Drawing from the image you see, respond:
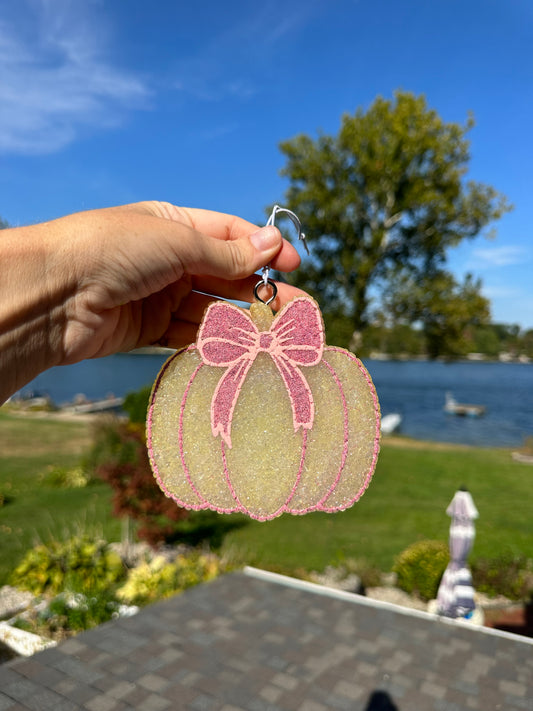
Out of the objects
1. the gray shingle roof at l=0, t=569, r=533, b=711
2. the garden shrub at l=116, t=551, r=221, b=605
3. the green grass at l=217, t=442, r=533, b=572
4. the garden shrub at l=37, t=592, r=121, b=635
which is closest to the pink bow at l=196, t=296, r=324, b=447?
the gray shingle roof at l=0, t=569, r=533, b=711

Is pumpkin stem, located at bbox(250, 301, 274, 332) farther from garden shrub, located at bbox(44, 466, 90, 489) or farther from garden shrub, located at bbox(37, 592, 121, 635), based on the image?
garden shrub, located at bbox(44, 466, 90, 489)

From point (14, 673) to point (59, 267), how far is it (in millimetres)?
5215

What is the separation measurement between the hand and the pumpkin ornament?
14.6 inches

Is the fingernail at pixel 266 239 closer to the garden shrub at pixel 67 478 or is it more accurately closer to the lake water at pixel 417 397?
the garden shrub at pixel 67 478

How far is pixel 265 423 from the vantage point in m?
2.28

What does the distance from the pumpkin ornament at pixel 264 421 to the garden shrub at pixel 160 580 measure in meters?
7.23

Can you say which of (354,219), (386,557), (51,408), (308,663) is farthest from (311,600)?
(51,408)

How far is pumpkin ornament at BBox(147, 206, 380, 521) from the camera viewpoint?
7.37 feet

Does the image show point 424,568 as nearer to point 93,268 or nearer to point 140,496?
point 140,496

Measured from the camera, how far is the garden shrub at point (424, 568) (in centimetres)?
1045

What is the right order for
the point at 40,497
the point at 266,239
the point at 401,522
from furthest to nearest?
the point at 40,497 → the point at 401,522 → the point at 266,239

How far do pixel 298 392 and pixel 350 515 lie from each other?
14654 millimetres

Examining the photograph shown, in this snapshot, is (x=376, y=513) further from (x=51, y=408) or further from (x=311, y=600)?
(x=51, y=408)

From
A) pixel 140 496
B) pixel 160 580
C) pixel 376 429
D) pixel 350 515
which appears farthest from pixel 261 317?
pixel 350 515
